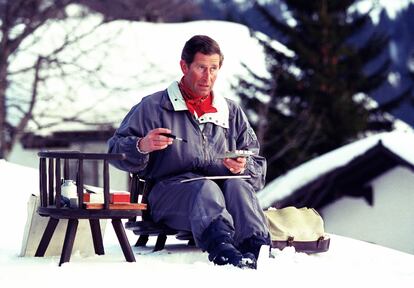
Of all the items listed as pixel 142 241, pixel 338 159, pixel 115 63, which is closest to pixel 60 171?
pixel 142 241

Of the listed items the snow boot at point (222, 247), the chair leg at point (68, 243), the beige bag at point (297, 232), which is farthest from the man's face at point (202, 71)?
the chair leg at point (68, 243)

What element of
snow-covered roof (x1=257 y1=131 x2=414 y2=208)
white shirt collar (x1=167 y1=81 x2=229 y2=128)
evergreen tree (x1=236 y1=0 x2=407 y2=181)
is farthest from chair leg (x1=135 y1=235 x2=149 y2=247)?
evergreen tree (x1=236 y1=0 x2=407 y2=181)

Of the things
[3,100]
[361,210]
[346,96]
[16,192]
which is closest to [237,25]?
[346,96]

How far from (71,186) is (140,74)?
22.2 m

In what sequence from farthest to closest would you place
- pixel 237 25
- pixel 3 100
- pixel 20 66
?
pixel 237 25 → pixel 20 66 → pixel 3 100

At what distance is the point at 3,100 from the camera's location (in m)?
25.0

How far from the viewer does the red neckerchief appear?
7125 millimetres

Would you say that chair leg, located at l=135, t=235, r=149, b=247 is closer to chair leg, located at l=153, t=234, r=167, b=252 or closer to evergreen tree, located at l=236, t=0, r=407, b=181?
chair leg, located at l=153, t=234, r=167, b=252

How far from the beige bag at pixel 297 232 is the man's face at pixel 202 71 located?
1.03m

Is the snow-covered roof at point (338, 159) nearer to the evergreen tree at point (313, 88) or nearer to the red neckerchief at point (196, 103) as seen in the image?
the red neckerchief at point (196, 103)

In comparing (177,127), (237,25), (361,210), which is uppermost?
(237,25)

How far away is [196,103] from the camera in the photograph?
7.16 metres

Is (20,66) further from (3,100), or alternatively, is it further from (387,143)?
(387,143)

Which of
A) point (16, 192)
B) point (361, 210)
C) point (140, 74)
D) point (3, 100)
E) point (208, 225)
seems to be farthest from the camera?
point (140, 74)
